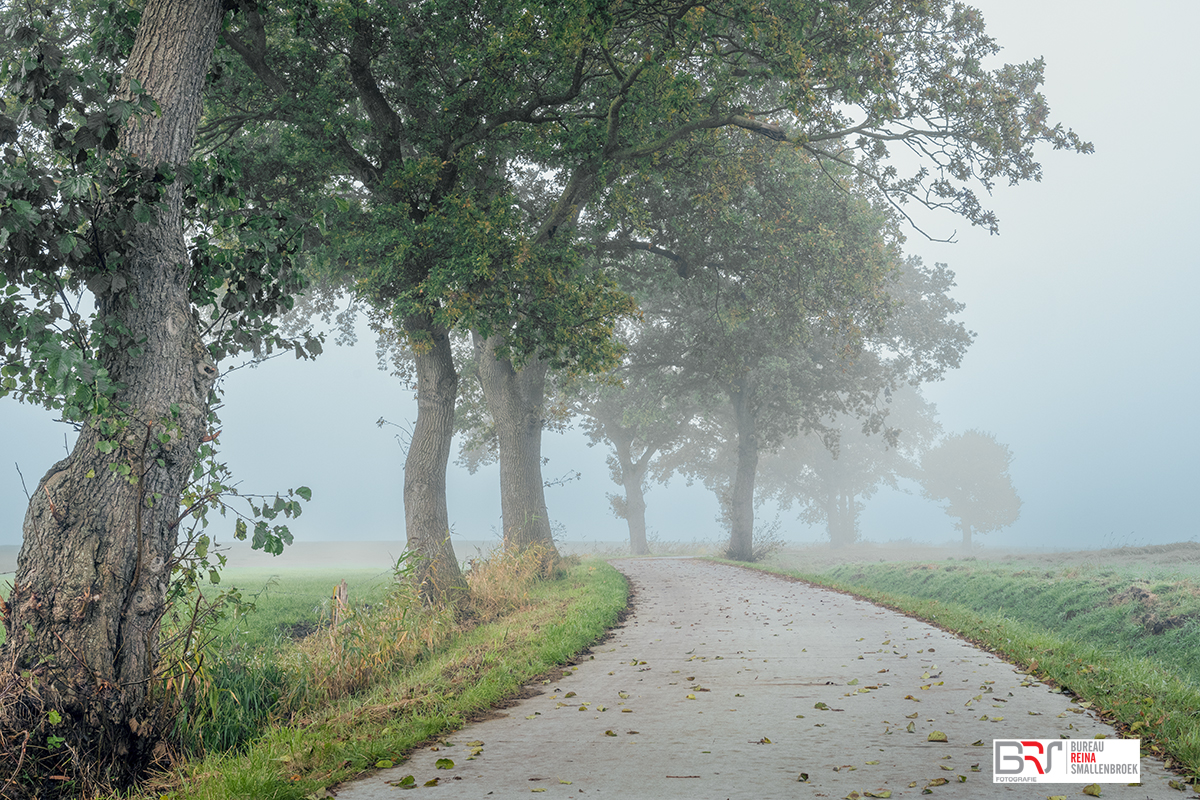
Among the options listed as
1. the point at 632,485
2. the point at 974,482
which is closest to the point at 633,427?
the point at 632,485

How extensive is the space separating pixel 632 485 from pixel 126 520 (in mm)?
34531

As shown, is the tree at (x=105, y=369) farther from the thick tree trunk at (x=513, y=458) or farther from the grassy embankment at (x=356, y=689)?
the thick tree trunk at (x=513, y=458)

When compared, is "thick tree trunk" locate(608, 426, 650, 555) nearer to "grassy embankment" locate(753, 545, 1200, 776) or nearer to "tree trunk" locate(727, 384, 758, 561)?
→ "tree trunk" locate(727, 384, 758, 561)

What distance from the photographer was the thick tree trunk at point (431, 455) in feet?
43.5

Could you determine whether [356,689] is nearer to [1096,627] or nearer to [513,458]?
[1096,627]

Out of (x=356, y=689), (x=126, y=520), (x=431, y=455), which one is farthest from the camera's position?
(x=431, y=455)

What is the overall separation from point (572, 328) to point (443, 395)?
9.52 feet

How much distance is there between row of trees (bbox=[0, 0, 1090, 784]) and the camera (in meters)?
5.27

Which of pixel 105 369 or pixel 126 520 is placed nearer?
pixel 105 369

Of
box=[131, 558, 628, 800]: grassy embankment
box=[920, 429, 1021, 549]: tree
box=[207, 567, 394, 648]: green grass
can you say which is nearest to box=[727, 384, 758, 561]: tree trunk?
box=[207, 567, 394, 648]: green grass

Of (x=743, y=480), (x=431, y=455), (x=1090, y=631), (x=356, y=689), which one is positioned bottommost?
(x=1090, y=631)

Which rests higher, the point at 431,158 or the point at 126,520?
the point at 431,158

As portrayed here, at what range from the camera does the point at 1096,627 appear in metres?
Answer: 11.9

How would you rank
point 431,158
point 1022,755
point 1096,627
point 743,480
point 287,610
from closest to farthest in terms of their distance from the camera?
point 1022,755 → point 1096,627 → point 431,158 → point 287,610 → point 743,480
